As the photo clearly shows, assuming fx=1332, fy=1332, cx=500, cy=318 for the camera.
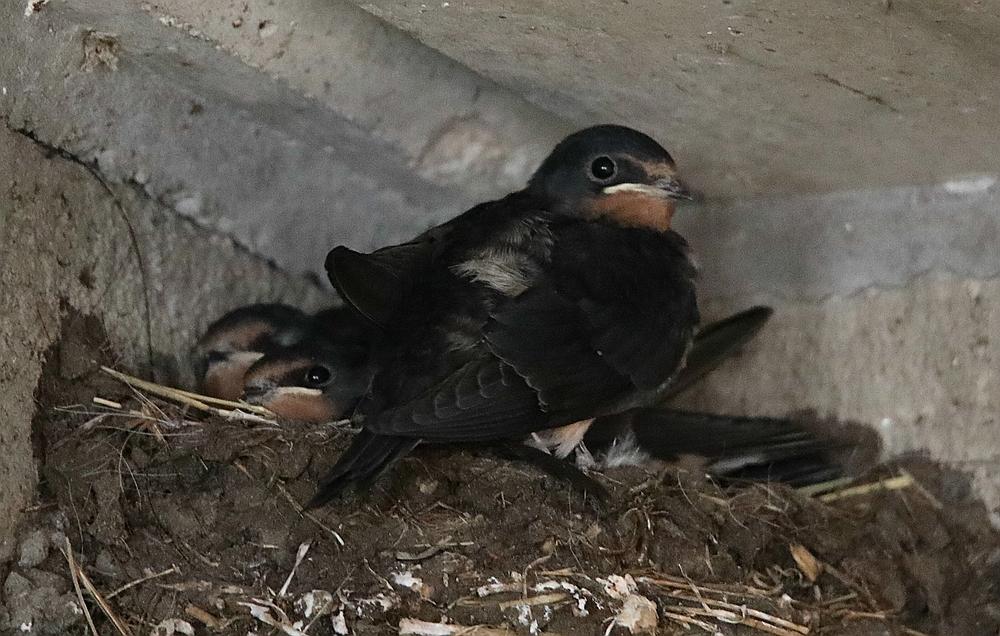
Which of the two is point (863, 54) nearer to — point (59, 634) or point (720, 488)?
point (720, 488)

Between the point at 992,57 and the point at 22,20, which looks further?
the point at 22,20

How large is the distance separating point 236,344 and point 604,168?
95cm

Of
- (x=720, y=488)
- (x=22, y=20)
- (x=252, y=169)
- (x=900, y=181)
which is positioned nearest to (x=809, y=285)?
(x=900, y=181)

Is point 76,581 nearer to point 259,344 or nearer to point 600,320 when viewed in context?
point 259,344

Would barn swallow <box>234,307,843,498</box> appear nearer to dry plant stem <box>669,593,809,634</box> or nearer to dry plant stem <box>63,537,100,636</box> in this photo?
dry plant stem <box>669,593,809,634</box>

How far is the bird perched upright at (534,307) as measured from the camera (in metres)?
2.47

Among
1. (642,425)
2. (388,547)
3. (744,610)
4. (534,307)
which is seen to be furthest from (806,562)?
(388,547)

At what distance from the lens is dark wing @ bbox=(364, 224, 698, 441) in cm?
246

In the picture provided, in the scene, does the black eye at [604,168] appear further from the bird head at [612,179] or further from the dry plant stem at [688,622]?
the dry plant stem at [688,622]

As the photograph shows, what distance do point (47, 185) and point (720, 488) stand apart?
153 cm

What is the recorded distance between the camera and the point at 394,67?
9.23ft

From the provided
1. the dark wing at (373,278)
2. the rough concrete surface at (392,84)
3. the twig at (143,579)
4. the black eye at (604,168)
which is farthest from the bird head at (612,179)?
the twig at (143,579)

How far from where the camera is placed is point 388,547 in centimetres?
245

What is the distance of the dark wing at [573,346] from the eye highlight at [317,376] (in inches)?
21.8
